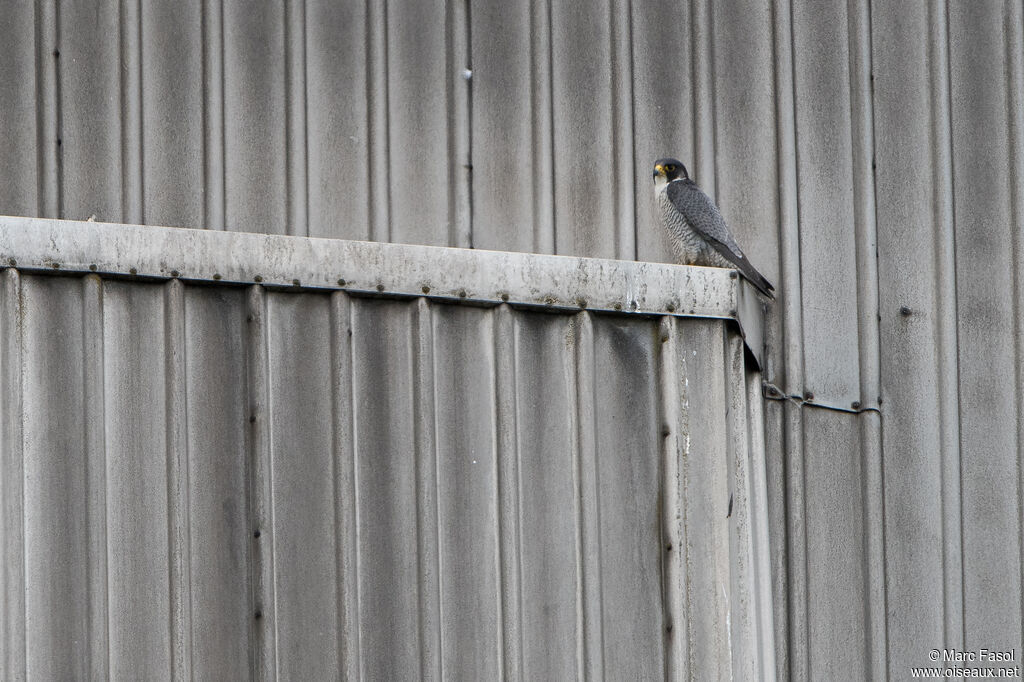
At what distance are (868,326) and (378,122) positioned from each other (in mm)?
1978

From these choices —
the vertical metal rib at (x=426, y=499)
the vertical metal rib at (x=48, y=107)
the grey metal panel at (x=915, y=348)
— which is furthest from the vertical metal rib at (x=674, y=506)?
the vertical metal rib at (x=48, y=107)

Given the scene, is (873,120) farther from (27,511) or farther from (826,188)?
(27,511)

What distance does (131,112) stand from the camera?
4227mm

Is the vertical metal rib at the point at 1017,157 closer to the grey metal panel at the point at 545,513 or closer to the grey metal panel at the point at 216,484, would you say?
the grey metal panel at the point at 545,513

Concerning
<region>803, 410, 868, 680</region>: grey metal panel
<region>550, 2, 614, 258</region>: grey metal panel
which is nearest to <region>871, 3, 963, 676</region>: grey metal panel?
<region>803, 410, 868, 680</region>: grey metal panel

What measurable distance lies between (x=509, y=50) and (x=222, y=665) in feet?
8.22

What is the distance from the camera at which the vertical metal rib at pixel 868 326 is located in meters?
4.34

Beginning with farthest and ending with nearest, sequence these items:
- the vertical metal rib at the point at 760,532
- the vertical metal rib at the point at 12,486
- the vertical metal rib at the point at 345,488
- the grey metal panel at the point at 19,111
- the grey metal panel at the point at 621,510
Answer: the grey metal panel at the point at 19,111 < the vertical metal rib at the point at 760,532 < the grey metal panel at the point at 621,510 < the vertical metal rib at the point at 345,488 < the vertical metal rib at the point at 12,486

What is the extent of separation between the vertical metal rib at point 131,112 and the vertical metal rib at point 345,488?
129cm

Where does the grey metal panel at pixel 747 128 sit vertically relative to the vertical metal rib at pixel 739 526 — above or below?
above

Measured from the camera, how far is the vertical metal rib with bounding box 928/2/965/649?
173 inches

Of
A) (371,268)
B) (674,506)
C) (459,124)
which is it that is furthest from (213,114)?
(674,506)

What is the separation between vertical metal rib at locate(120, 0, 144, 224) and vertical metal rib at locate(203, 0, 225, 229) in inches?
8.8

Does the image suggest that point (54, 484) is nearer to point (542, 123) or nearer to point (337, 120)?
point (337, 120)
